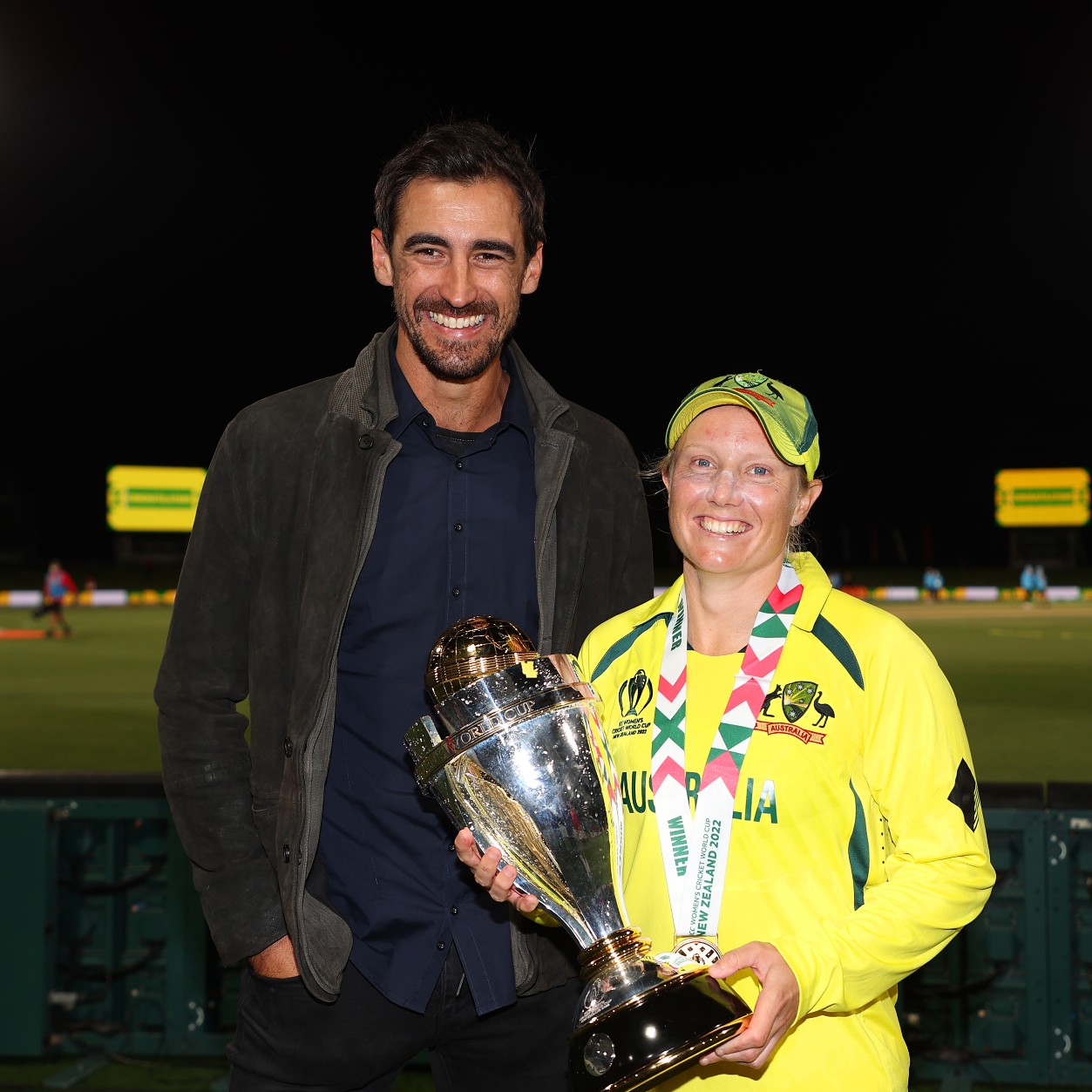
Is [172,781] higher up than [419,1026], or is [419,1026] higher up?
[172,781]

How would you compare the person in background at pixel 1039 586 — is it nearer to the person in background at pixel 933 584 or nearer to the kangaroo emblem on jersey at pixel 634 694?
the person in background at pixel 933 584

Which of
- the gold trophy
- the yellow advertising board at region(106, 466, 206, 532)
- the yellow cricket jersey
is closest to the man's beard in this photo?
the gold trophy

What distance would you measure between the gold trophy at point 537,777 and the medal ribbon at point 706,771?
0.29ft

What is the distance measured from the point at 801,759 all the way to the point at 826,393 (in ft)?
160

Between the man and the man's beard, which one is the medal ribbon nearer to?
the man

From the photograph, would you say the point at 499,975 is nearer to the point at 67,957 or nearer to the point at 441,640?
the point at 441,640

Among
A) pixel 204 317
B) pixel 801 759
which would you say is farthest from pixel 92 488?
pixel 801 759

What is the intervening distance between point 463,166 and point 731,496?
86 centimetres

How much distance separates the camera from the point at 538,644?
2.38m

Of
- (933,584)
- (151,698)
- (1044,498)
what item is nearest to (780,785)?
(151,698)

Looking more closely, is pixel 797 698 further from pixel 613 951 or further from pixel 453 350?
pixel 453 350

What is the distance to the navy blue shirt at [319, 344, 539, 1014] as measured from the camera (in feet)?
7.34

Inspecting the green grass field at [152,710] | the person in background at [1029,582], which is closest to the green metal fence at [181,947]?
the green grass field at [152,710]

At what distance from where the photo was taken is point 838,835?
A: 1.90m
